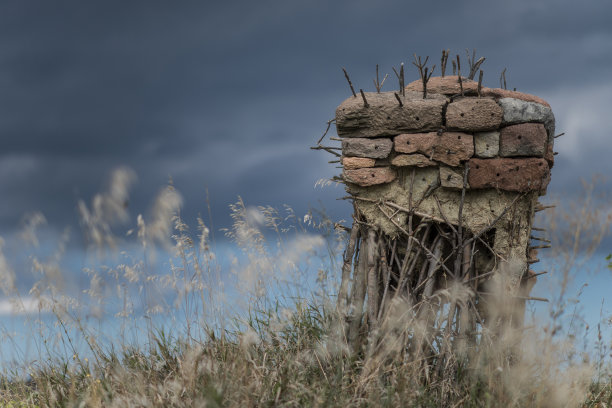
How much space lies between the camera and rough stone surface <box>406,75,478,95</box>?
4664mm

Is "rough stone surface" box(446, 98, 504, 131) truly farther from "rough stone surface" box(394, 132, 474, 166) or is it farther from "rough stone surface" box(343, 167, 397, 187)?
"rough stone surface" box(343, 167, 397, 187)

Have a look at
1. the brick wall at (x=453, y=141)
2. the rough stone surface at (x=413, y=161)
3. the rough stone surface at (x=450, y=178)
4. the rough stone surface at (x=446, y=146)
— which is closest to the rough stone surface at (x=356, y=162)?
the brick wall at (x=453, y=141)

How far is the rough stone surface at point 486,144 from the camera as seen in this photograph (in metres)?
4.43

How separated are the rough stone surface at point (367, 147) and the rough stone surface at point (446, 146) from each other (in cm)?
19

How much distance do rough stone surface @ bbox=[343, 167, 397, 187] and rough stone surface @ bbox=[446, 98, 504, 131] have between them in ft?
1.93

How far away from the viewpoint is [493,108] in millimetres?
4387

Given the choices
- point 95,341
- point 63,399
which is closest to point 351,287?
point 95,341

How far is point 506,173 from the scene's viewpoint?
4410 mm

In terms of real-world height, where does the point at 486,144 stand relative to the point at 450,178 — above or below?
above

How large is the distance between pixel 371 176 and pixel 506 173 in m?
1.04

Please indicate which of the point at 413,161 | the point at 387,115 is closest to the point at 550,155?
the point at 413,161

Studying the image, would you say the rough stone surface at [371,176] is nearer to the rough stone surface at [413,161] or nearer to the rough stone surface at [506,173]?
the rough stone surface at [413,161]

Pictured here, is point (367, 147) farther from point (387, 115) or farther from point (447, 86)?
point (447, 86)

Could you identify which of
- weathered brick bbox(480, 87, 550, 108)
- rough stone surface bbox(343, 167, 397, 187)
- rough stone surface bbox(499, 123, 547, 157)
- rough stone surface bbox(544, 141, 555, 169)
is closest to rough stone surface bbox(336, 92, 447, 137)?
rough stone surface bbox(343, 167, 397, 187)
